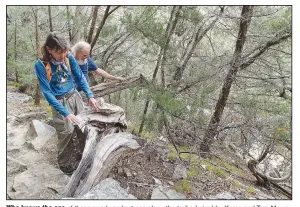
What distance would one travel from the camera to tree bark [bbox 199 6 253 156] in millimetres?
4262

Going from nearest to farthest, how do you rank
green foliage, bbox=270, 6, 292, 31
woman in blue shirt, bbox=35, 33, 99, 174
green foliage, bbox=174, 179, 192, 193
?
→ 1. woman in blue shirt, bbox=35, 33, 99, 174
2. green foliage, bbox=174, 179, 192, 193
3. green foliage, bbox=270, 6, 292, 31

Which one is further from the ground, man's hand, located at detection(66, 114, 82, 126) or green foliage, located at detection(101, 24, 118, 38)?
green foliage, located at detection(101, 24, 118, 38)

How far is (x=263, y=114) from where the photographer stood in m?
4.68

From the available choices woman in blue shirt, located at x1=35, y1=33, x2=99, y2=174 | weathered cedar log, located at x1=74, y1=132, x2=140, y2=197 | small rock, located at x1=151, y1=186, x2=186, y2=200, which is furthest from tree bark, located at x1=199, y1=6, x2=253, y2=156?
woman in blue shirt, located at x1=35, y1=33, x2=99, y2=174

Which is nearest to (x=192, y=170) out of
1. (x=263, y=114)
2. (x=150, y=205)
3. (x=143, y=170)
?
(x=143, y=170)

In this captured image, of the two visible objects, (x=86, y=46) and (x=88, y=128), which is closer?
(x=88, y=128)

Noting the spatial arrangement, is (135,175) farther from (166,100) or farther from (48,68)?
(48,68)

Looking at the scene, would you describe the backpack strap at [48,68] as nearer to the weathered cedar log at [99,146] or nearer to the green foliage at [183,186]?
the weathered cedar log at [99,146]

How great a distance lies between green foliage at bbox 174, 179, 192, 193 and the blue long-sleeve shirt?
1571 millimetres

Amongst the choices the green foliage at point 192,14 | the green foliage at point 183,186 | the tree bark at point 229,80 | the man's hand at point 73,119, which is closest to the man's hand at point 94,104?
the man's hand at point 73,119

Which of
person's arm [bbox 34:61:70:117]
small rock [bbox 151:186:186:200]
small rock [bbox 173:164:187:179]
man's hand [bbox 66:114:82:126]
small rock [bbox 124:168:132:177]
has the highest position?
person's arm [bbox 34:61:70:117]

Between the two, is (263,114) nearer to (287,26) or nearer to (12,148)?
(287,26)

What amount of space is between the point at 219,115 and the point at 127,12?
2272mm

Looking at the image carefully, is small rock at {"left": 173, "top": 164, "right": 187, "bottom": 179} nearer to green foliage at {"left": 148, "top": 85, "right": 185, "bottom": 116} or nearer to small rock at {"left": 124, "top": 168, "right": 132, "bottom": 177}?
small rock at {"left": 124, "top": 168, "right": 132, "bottom": 177}
